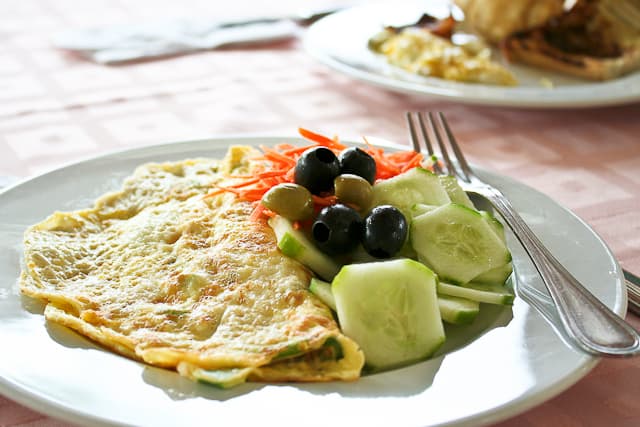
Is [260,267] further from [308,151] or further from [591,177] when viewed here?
[591,177]

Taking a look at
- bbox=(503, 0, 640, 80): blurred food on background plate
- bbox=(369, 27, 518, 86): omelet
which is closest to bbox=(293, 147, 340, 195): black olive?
bbox=(369, 27, 518, 86): omelet

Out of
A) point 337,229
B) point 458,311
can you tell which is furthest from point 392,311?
point 337,229

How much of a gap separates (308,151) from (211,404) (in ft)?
3.10

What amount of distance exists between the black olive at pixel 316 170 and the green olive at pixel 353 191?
1.6 inches

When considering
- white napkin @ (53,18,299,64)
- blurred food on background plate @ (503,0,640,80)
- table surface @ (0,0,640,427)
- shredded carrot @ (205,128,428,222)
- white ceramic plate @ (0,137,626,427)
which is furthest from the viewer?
white napkin @ (53,18,299,64)

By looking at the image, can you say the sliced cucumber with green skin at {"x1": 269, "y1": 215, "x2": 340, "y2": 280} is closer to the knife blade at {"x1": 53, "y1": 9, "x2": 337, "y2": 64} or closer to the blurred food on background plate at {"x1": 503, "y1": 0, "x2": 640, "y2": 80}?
the blurred food on background plate at {"x1": 503, "y1": 0, "x2": 640, "y2": 80}

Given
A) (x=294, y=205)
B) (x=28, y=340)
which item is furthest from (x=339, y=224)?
(x=28, y=340)

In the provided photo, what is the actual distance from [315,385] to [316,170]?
79 centimetres

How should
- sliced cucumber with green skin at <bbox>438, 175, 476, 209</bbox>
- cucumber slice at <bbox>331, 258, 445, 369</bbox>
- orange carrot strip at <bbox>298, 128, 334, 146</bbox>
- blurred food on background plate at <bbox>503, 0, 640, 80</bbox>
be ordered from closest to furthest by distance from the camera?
1. cucumber slice at <bbox>331, 258, 445, 369</bbox>
2. sliced cucumber with green skin at <bbox>438, 175, 476, 209</bbox>
3. orange carrot strip at <bbox>298, 128, 334, 146</bbox>
4. blurred food on background plate at <bbox>503, 0, 640, 80</bbox>

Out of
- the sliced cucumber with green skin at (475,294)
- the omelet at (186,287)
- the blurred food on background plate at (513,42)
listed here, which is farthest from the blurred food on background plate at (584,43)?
the sliced cucumber with green skin at (475,294)

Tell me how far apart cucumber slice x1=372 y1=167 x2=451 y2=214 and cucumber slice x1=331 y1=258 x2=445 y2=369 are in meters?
0.47

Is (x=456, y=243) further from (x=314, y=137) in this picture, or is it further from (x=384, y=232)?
(x=314, y=137)

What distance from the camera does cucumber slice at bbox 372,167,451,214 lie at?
2416 millimetres

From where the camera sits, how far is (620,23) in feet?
15.5
